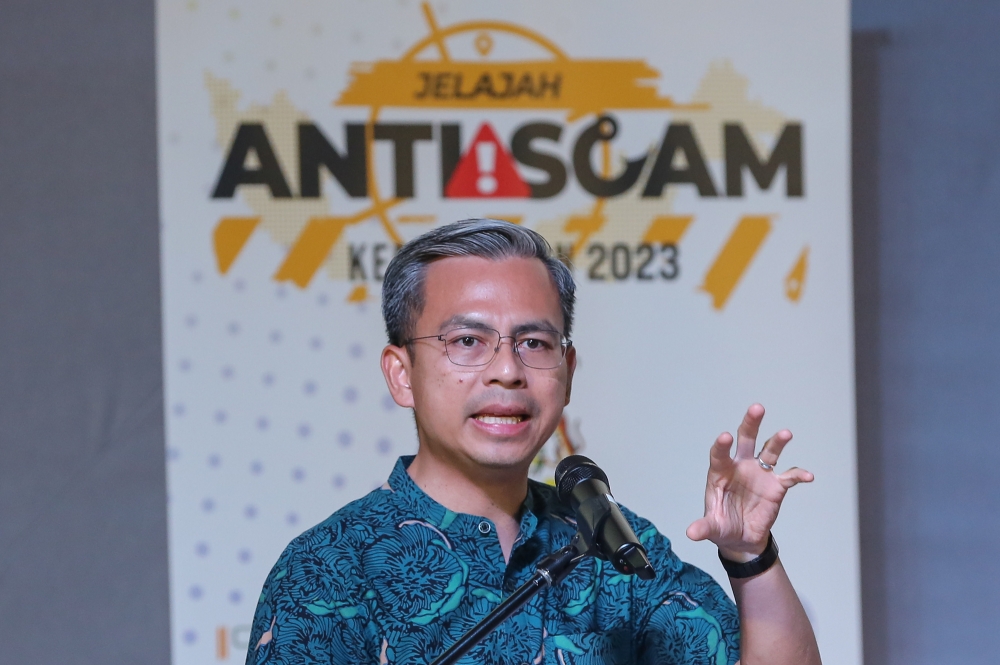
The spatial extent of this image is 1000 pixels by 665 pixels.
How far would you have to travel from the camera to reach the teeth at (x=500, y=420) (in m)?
→ 1.67

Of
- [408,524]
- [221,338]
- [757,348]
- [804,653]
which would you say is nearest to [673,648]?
[804,653]

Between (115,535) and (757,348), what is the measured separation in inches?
80.6

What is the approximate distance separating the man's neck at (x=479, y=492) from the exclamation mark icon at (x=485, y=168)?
4.45ft

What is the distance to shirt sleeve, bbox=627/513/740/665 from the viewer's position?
1.73 meters

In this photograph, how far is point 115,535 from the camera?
3184 millimetres

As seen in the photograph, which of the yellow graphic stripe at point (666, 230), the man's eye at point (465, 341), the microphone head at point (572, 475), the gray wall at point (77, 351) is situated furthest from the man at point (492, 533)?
the gray wall at point (77, 351)

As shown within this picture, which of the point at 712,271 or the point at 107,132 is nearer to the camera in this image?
the point at 712,271

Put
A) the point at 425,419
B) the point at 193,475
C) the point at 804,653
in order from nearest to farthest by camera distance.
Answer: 1. the point at 804,653
2. the point at 425,419
3. the point at 193,475

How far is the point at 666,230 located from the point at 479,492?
4.86 feet

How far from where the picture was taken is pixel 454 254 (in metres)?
1.81

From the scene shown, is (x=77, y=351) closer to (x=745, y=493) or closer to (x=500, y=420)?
(x=500, y=420)

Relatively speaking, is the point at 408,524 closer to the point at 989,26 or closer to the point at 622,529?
the point at 622,529

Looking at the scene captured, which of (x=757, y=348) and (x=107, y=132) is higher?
(x=107, y=132)

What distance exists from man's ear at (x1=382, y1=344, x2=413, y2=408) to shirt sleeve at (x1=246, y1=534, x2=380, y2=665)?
32 cm
